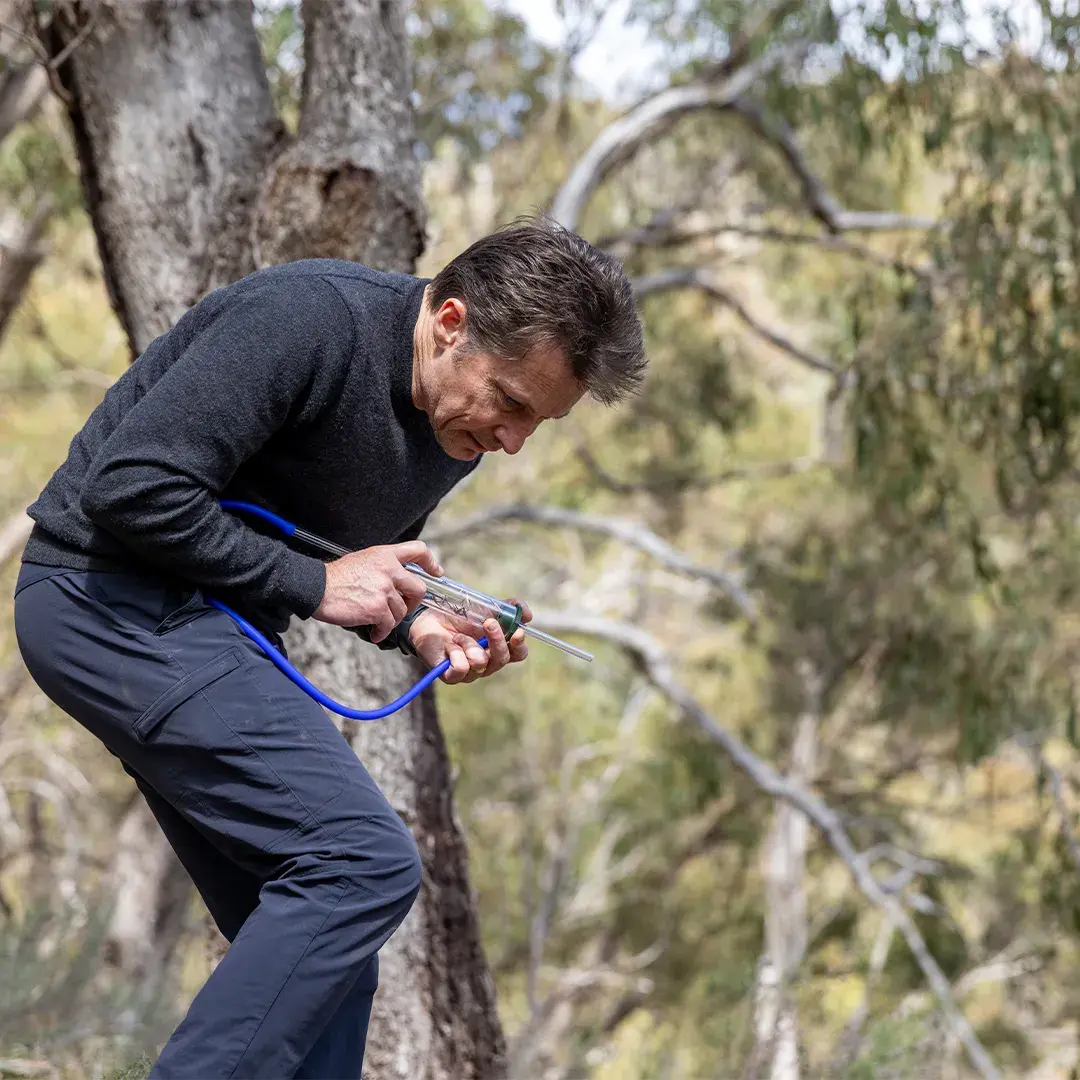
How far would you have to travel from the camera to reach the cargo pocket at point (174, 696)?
1.81m

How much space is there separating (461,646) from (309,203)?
133 cm

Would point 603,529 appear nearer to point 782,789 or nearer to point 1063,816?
point 782,789

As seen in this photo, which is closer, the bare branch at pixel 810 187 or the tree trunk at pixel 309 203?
the tree trunk at pixel 309 203

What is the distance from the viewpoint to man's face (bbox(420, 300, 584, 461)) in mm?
1949

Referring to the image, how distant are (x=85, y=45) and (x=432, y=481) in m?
1.70

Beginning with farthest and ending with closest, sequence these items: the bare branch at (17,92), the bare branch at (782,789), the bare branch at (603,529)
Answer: the bare branch at (603,529), the bare branch at (782,789), the bare branch at (17,92)

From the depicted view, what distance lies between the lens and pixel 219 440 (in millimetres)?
1778

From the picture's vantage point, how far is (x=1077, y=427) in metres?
6.05

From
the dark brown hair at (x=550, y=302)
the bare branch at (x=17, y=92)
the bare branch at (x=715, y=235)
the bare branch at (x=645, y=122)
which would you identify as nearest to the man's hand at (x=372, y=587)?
the dark brown hair at (x=550, y=302)

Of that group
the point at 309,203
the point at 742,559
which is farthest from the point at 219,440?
the point at 742,559

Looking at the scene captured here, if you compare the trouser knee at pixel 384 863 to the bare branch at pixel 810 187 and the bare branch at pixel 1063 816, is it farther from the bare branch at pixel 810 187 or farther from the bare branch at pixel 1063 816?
the bare branch at pixel 810 187

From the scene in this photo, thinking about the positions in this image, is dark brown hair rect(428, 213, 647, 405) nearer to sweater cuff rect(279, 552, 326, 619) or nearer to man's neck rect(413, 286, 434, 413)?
man's neck rect(413, 286, 434, 413)

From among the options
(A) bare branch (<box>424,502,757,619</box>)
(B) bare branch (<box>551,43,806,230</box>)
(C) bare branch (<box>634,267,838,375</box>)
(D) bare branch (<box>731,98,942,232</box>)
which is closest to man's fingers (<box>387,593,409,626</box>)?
(B) bare branch (<box>551,43,806,230</box>)

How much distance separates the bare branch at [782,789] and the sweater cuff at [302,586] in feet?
12.0
